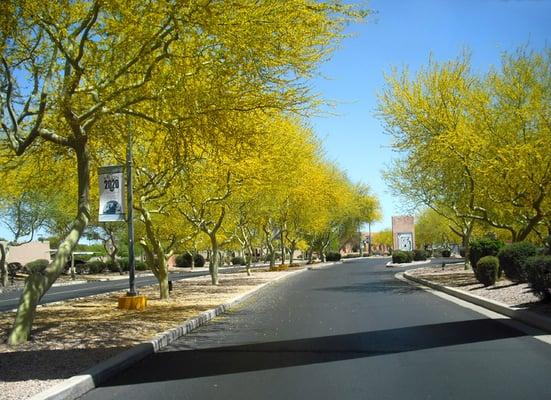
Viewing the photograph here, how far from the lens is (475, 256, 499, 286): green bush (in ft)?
64.5

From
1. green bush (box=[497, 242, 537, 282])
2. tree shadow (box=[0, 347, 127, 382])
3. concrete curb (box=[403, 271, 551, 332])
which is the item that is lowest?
tree shadow (box=[0, 347, 127, 382])

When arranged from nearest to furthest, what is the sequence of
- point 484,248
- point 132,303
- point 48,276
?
point 48,276
point 132,303
point 484,248

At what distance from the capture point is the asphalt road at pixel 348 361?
23.9 ft

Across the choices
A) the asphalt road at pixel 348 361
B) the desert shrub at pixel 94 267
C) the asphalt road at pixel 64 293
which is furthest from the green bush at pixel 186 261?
the asphalt road at pixel 348 361

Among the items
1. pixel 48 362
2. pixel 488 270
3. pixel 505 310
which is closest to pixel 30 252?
pixel 488 270

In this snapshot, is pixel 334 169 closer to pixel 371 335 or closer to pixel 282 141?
pixel 282 141

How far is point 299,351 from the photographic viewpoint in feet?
32.6

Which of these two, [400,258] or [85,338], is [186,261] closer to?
[400,258]

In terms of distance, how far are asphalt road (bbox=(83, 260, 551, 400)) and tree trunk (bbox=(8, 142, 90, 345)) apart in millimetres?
2330

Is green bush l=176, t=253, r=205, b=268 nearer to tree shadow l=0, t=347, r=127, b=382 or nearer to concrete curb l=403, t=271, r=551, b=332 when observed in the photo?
concrete curb l=403, t=271, r=551, b=332

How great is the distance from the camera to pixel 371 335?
1142 cm

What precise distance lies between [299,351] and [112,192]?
22.1 ft

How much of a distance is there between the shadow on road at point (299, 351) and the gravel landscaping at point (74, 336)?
77 cm

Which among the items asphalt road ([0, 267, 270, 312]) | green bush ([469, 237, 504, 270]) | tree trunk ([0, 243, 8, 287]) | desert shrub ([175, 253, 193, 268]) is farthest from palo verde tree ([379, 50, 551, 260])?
desert shrub ([175, 253, 193, 268])
